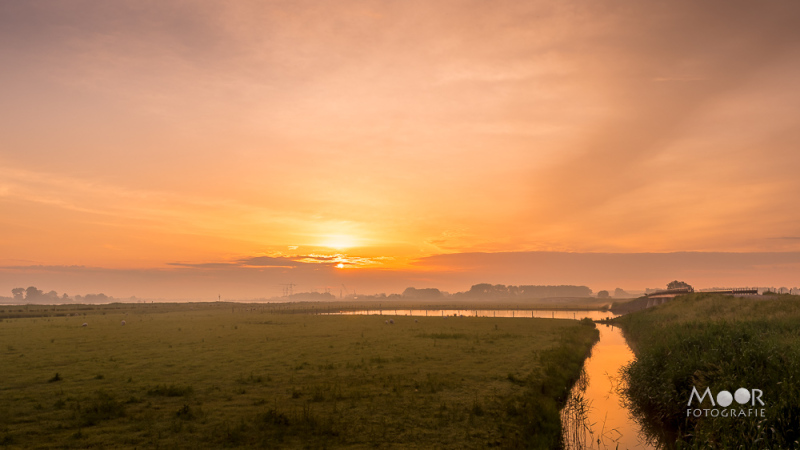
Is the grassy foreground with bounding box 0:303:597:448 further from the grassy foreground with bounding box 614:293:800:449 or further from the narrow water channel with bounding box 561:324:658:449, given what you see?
→ the grassy foreground with bounding box 614:293:800:449

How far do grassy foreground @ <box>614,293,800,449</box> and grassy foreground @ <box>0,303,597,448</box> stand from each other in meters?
5.58

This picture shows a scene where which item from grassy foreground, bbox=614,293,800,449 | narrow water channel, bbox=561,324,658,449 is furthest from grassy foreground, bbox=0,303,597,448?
grassy foreground, bbox=614,293,800,449

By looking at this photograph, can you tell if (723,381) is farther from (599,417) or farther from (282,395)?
(282,395)

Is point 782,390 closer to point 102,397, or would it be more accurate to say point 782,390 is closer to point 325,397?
point 325,397

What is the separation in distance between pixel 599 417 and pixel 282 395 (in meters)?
18.7

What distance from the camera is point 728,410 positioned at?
59.1 feet

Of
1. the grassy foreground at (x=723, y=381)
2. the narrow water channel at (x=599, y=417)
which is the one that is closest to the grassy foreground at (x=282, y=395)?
the narrow water channel at (x=599, y=417)

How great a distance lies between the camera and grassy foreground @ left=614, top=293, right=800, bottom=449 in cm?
1595

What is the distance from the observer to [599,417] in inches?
965

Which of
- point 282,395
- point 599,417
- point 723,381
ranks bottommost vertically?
point 599,417

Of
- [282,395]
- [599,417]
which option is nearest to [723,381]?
[599,417]

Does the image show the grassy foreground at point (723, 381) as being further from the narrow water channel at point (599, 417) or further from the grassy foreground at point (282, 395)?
the grassy foreground at point (282, 395)

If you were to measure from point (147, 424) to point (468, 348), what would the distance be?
96.9ft

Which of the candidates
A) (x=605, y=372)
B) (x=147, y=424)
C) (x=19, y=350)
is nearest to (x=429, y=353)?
(x=605, y=372)
